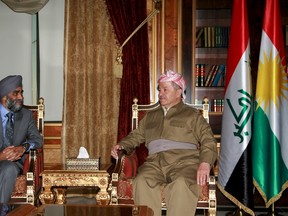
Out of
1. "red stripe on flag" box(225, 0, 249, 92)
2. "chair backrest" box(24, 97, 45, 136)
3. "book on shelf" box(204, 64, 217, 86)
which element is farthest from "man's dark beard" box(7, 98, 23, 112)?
"book on shelf" box(204, 64, 217, 86)

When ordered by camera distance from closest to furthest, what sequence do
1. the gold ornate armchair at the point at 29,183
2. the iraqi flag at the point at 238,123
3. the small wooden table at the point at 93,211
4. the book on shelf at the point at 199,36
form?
the small wooden table at the point at 93,211 → the gold ornate armchair at the point at 29,183 → the iraqi flag at the point at 238,123 → the book on shelf at the point at 199,36

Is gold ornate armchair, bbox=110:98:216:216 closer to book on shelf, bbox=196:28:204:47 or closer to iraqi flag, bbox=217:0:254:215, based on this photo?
iraqi flag, bbox=217:0:254:215

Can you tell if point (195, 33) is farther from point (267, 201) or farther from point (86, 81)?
point (267, 201)

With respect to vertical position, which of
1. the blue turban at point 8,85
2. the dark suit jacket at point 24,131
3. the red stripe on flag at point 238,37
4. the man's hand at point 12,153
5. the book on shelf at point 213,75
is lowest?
the man's hand at point 12,153

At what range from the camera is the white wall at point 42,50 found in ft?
17.8

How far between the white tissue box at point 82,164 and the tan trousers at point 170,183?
36 centimetres

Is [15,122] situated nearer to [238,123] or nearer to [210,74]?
[238,123]

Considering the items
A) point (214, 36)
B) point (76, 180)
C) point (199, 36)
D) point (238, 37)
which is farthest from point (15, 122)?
point (214, 36)

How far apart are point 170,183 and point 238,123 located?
3.01 feet

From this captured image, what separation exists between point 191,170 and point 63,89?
2.08 metres

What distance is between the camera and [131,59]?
16.8ft

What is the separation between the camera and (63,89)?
528 centimetres

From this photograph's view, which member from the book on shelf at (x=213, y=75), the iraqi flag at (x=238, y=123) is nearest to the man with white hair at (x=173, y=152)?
the iraqi flag at (x=238, y=123)

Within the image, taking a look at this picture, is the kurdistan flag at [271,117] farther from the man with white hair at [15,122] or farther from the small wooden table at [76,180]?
the man with white hair at [15,122]
